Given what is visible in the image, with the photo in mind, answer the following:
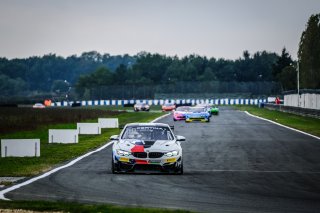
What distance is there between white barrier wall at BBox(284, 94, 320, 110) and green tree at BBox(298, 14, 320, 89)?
30549mm

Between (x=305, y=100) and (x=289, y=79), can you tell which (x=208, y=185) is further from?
(x=289, y=79)

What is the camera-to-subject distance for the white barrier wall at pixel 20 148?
85.0ft

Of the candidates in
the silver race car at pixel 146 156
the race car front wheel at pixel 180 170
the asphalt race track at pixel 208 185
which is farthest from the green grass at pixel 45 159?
the race car front wheel at pixel 180 170

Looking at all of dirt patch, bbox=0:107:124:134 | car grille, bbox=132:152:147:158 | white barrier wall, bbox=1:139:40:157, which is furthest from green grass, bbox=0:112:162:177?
dirt patch, bbox=0:107:124:134

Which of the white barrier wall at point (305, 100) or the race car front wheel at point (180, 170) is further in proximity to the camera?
the white barrier wall at point (305, 100)

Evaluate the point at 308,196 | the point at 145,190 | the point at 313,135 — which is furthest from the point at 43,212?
the point at 313,135

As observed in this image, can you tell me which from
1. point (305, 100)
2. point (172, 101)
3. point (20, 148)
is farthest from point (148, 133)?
point (172, 101)

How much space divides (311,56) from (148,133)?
11828 centimetres

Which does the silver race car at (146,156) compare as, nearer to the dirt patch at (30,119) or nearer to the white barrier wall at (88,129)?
the white barrier wall at (88,129)

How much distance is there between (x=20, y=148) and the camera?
26.1 metres

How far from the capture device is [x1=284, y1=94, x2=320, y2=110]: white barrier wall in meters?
72.8

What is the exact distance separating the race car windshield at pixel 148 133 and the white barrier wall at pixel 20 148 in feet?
20.9

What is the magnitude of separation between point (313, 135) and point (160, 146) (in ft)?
72.1

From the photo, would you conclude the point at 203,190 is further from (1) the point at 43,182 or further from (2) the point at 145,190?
(1) the point at 43,182
